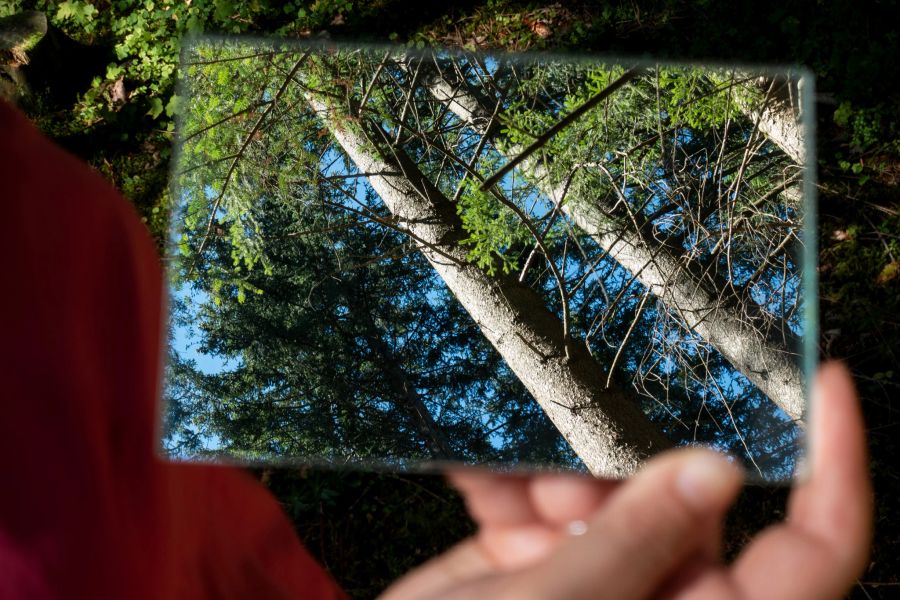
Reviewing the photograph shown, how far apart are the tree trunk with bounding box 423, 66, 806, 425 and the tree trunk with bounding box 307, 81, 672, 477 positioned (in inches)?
5.7

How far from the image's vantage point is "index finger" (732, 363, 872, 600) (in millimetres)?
739

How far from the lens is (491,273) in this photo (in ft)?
3.89

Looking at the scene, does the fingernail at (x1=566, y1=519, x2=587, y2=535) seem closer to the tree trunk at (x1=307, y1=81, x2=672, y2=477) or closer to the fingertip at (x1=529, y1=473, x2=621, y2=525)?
the fingertip at (x1=529, y1=473, x2=621, y2=525)

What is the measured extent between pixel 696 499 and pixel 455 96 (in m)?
0.74

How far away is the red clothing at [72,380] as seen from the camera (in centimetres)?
73

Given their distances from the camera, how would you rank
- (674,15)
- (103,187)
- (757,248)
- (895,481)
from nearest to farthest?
(103,187) → (757,248) → (895,481) → (674,15)

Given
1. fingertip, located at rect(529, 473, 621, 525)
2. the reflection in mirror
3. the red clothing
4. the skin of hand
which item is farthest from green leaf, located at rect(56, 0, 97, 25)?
the skin of hand

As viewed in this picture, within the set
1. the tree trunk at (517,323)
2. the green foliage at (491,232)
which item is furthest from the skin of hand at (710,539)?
the green foliage at (491,232)

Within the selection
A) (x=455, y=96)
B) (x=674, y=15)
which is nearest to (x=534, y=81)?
(x=455, y=96)

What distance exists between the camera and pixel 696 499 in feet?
2.57

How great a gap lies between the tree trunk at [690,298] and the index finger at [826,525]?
392 millimetres

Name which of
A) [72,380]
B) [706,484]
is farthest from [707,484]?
[72,380]

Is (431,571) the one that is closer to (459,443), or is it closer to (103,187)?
(459,443)

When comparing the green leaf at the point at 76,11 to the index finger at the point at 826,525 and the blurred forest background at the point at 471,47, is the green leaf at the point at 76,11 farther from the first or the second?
the index finger at the point at 826,525
